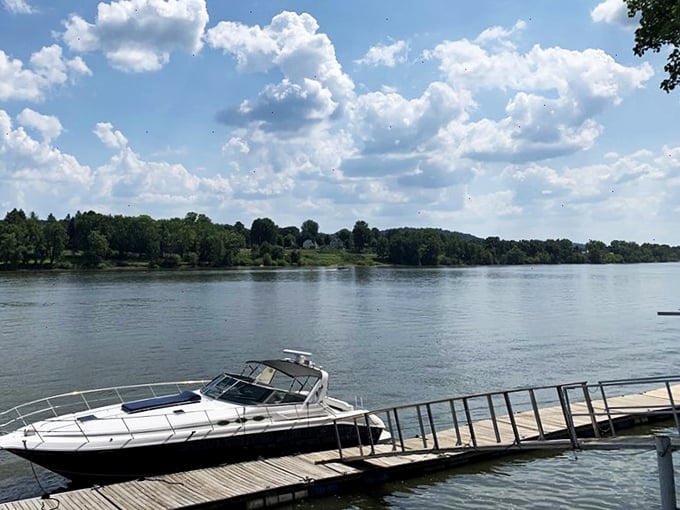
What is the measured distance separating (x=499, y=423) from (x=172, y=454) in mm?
10807

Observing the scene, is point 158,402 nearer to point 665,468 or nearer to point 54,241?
point 665,468

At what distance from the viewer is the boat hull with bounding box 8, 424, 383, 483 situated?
584 inches

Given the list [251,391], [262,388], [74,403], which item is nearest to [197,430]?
[251,391]

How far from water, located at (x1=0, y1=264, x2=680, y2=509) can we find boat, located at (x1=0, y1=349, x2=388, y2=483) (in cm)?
219

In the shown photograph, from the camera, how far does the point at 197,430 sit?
15984mm

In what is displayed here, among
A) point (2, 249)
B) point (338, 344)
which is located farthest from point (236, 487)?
point (2, 249)

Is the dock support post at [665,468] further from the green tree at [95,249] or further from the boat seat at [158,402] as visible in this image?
the green tree at [95,249]

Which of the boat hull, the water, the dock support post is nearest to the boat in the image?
the boat hull

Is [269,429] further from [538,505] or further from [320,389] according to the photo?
[538,505]

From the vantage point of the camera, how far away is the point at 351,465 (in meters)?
16.5

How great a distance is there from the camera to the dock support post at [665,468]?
11258 mm

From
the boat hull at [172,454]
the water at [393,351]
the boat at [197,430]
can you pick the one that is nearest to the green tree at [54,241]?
the water at [393,351]

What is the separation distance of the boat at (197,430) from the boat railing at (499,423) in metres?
0.46

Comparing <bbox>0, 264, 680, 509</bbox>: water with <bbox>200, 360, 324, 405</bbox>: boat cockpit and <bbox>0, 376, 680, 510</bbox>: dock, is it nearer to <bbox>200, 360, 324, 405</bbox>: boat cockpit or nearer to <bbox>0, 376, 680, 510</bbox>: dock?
<bbox>0, 376, 680, 510</bbox>: dock
